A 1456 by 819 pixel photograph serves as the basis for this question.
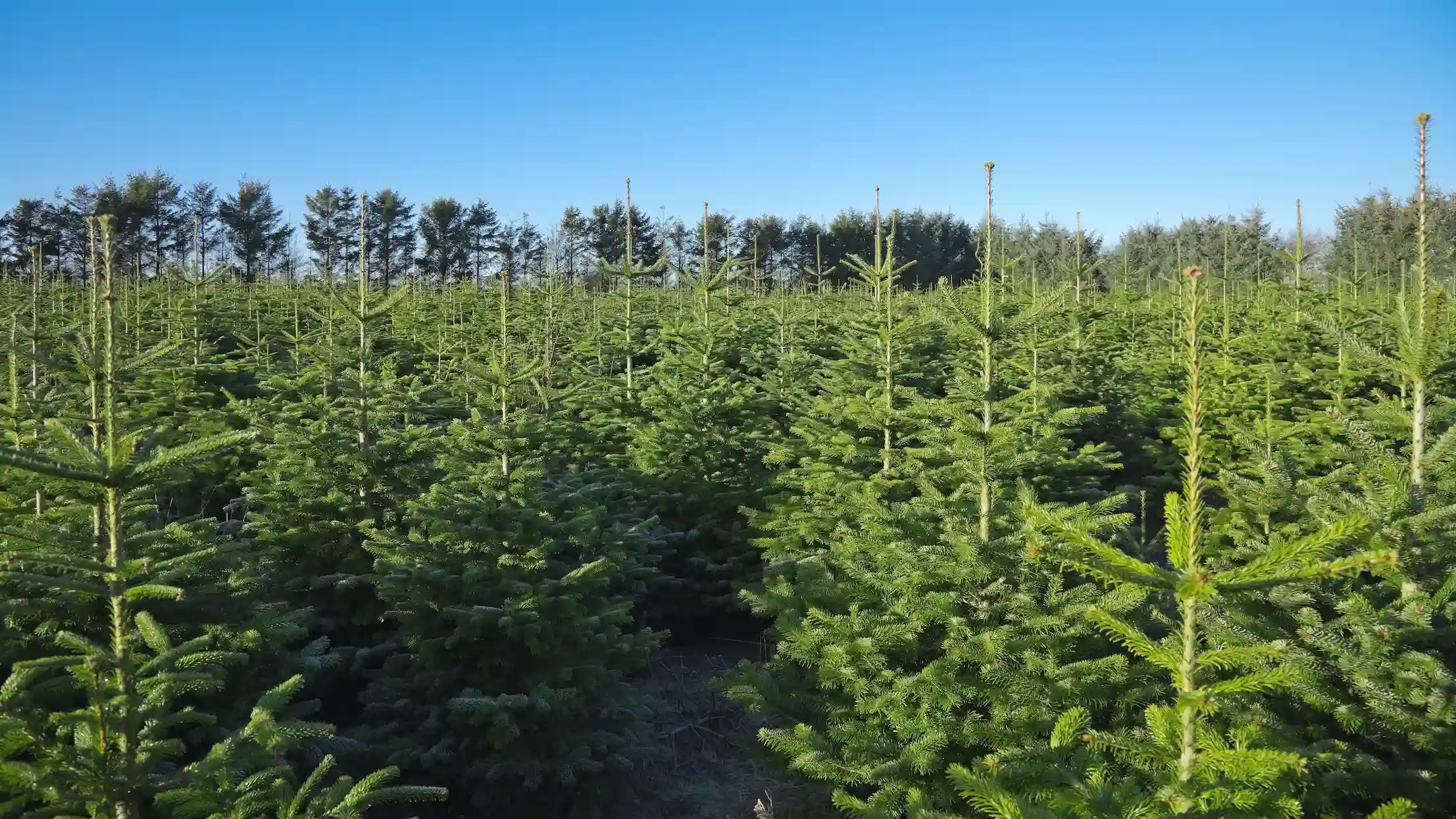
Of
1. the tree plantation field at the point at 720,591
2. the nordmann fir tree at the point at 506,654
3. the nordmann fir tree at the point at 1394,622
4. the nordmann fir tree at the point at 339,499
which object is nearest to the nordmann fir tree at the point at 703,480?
the tree plantation field at the point at 720,591

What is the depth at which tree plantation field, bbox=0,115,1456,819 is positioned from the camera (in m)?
3.01

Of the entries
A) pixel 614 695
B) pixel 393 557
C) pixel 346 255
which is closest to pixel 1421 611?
pixel 614 695

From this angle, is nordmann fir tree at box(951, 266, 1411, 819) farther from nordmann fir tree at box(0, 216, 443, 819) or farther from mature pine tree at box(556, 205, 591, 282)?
mature pine tree at box(556, 205, 591, 282)

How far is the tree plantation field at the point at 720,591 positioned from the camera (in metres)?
3.01

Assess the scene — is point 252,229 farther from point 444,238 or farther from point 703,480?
point 703,480

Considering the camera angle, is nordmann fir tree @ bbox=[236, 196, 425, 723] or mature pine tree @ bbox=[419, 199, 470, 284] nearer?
nordmann fir tree @ bbox=[236, 196, 425, 723]

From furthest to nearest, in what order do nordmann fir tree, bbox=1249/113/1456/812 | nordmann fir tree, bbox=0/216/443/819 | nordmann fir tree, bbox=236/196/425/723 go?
nordmann fir tree, bbox=236/196/425/723, nordmann fir tree, bbox=1249/113/1456/812, nordmann fir tree, bbox=0/216/443/819

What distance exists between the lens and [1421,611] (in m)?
3.68

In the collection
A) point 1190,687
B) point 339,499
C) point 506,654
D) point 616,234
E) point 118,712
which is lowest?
point 506,654

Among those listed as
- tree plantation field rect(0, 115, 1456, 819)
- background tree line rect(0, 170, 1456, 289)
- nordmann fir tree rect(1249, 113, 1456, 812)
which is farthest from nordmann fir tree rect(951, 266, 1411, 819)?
background tree line rect(0, 170, 1456, 289)

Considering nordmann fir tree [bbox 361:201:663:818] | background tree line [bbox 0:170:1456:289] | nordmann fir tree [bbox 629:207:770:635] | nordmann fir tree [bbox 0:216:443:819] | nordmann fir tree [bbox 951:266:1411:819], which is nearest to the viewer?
nordmann fir tree [bbox 951:266:1411:819]

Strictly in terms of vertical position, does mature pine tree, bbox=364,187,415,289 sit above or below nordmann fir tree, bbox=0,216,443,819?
above

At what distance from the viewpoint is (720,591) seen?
8.42 meters

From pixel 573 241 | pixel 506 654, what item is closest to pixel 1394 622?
pixel 506 654
